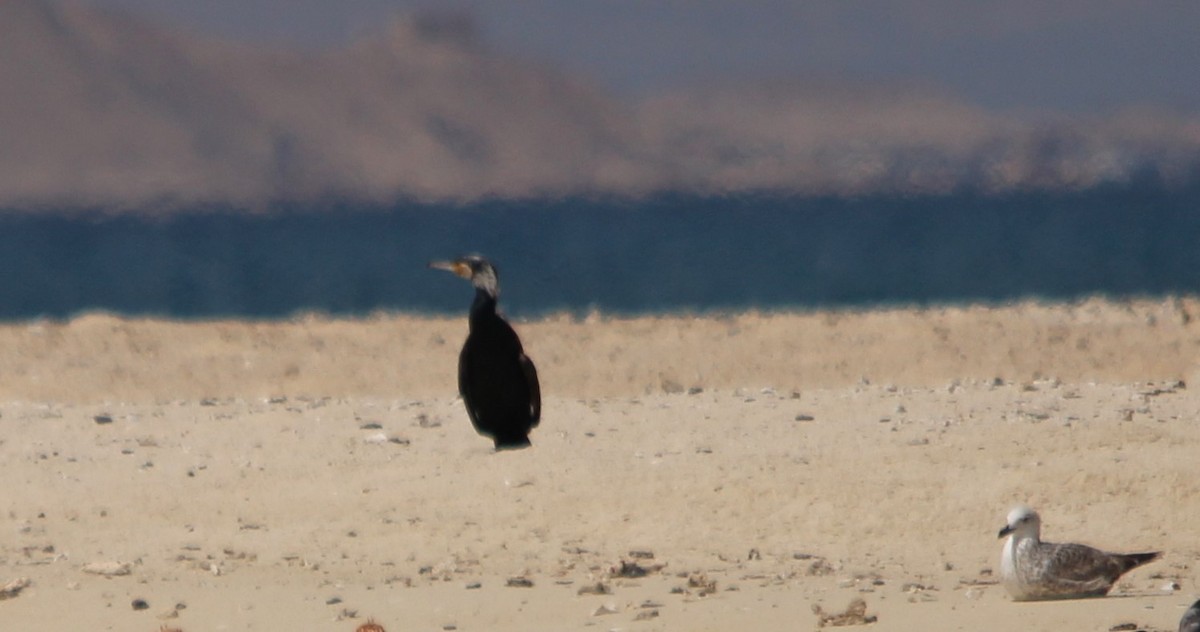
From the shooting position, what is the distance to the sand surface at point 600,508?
7570 mm

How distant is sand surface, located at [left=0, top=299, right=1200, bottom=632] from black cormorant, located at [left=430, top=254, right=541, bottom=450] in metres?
0.19

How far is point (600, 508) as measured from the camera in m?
9.23

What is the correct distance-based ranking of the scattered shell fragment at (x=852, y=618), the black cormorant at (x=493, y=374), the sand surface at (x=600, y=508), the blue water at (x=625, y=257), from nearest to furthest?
the scattered shell fragment at (x=852, y=618), the sand surface at (x=600, y=508), the black cormorant at (x=493, y=374), the blue water at (x=625, y=257)

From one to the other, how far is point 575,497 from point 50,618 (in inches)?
107

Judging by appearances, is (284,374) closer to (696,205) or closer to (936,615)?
(936,615)

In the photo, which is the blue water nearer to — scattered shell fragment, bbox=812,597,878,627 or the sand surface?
the sand surface

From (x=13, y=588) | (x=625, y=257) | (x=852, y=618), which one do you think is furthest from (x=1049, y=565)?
(x=625, y=257)

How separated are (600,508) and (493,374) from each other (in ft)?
5.81

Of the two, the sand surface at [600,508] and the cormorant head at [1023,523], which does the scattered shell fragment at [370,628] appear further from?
the cormorant head at [1023,523]

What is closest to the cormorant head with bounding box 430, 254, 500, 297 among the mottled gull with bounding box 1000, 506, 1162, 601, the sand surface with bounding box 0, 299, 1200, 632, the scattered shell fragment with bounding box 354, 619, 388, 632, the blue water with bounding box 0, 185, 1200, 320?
the sand surface with bounding box 0, 299, 1200, 632

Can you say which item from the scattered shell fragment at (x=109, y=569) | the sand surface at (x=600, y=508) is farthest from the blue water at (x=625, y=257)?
the scattered shell fragment at (x=109, y=569)

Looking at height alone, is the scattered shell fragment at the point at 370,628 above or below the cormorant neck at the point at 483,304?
below

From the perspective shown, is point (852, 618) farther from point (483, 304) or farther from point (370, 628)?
point (483, 304)

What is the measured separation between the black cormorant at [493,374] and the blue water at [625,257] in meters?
18.9
